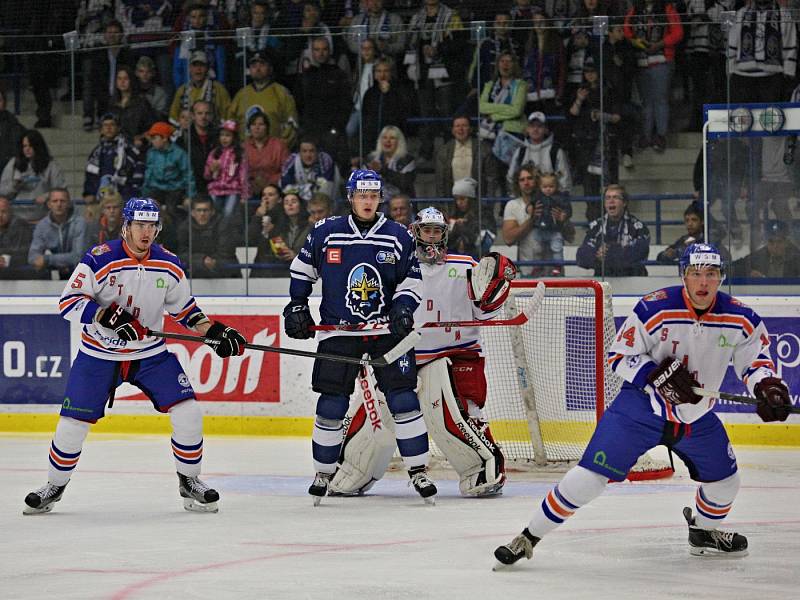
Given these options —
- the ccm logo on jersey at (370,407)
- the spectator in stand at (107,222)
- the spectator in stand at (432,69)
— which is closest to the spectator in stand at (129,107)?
the spectator in stand at (107,222)

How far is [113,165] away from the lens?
→ 33.2 ft

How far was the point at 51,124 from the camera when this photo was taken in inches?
400

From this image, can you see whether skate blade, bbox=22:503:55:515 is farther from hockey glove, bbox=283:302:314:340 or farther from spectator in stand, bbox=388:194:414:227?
spectator in stand, bbox=388:194:414:227

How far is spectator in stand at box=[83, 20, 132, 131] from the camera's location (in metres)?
10.1

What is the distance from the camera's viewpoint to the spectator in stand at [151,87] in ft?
33.0

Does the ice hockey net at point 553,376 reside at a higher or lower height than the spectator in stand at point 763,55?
lower

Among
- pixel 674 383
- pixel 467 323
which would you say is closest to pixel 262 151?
pixel 467 323

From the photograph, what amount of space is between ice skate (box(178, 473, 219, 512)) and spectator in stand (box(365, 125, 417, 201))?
3441 millimetres

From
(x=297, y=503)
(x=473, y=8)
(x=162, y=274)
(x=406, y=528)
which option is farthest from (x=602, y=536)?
(x=473, y=8)

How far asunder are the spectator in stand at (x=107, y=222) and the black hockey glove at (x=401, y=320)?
3891 mm

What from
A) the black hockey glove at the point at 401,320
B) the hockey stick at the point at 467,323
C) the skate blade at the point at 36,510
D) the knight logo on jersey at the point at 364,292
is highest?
the knight logo on jersey at the point at 364,292

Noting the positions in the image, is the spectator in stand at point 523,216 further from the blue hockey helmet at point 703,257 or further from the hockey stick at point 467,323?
the blue hockey helmet at point 703,257

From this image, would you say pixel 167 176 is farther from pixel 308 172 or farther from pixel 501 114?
pixel 501 114

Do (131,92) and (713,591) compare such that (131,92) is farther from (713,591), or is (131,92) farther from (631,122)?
(713,591)
